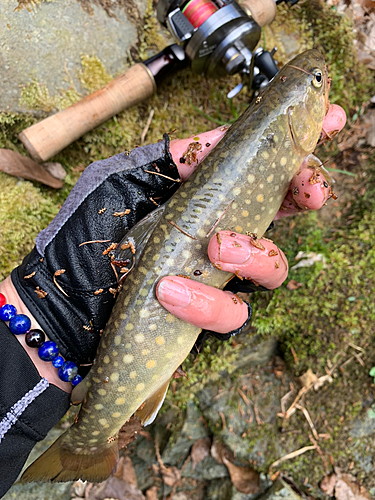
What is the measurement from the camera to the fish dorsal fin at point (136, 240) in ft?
6.63

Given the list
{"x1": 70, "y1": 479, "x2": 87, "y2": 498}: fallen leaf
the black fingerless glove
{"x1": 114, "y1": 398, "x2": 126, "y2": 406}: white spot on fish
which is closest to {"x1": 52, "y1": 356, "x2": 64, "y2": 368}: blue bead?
the black fingerless glove

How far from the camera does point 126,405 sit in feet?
6.33

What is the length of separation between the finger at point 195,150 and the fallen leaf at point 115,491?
272 cm

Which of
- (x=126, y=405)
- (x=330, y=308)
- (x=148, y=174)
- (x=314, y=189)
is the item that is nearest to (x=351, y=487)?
(x=330, y=308)

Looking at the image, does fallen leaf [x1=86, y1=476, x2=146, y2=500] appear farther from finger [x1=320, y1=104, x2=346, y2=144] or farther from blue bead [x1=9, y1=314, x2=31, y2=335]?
finger [x1=320, y1=104, x2=346, y2=144]

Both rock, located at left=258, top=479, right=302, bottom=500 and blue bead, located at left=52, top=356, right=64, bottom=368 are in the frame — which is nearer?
blue bead, located at left=52, top=356, right=64, bottom=368

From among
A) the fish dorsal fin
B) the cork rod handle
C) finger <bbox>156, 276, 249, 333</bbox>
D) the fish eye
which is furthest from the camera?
the cork rod handle

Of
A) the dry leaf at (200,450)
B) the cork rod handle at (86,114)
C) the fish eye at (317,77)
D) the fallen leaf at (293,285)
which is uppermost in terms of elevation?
the cork rod handle at (86,114)

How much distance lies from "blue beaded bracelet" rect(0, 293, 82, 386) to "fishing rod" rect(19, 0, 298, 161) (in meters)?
1.08

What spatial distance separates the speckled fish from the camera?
188 cm

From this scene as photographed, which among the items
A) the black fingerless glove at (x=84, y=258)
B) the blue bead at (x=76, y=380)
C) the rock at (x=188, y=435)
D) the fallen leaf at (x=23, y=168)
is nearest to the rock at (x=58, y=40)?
the fallen leaf at (x=23, y=168)

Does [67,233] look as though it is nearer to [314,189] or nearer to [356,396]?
[314,189]

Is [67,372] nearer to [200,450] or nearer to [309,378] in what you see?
[200,450]

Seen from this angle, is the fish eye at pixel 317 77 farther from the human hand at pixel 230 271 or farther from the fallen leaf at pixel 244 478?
the fallen leaf at pixel 244 478
